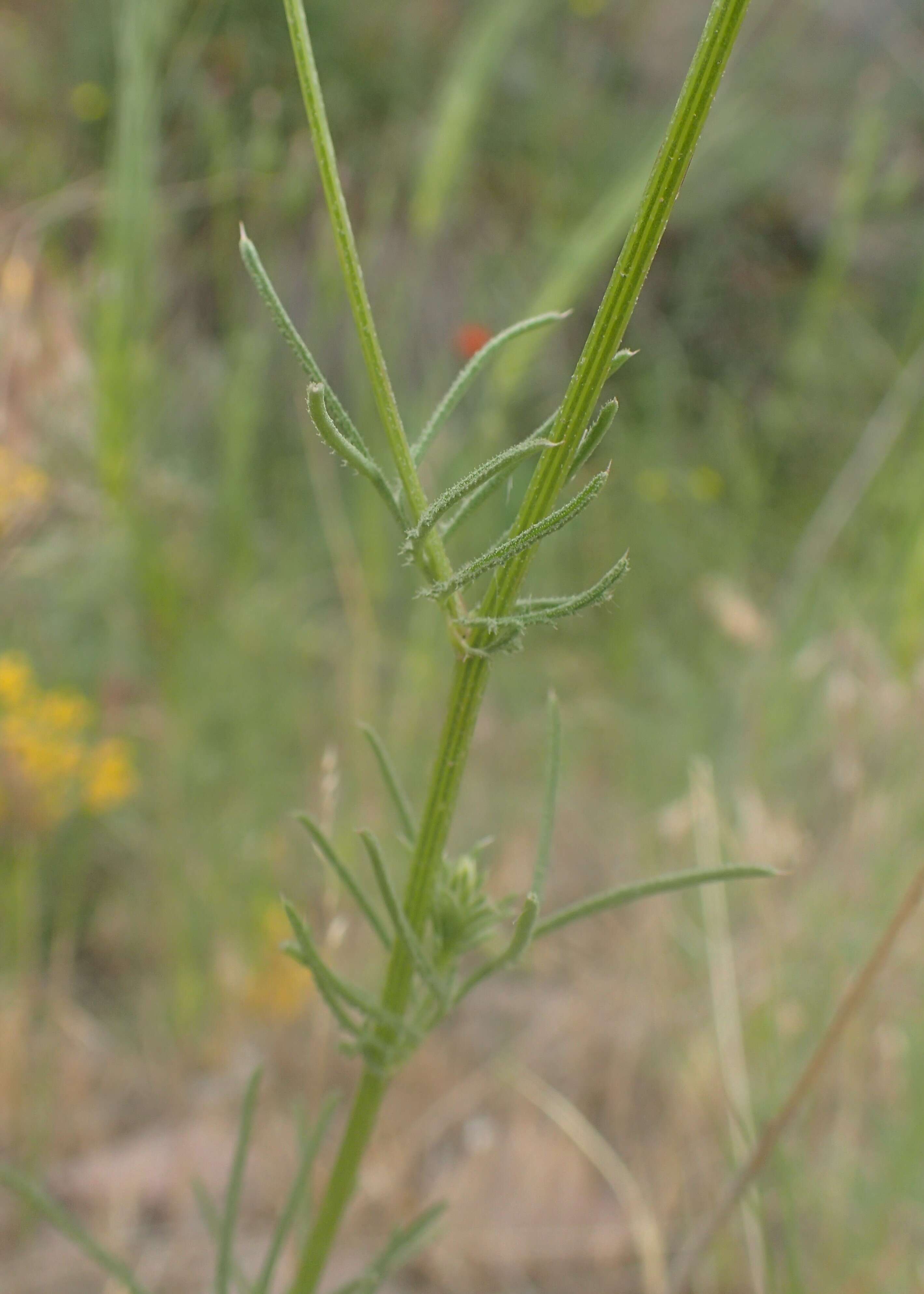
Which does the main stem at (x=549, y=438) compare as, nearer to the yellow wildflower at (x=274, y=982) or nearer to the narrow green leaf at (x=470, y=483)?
the narrow green leaf at (x=470, y=483)

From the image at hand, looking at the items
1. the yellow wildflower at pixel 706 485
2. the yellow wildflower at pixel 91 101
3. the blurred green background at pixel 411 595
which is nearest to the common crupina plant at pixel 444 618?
the blurred green background at pixel 411 595

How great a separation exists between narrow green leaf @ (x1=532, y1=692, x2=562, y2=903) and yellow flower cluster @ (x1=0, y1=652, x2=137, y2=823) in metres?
0.85

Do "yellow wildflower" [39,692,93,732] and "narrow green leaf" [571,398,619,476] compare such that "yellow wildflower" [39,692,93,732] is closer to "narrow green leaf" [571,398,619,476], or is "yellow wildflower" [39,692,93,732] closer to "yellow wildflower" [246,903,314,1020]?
"yellow wildflower" [246,903,314,1020]

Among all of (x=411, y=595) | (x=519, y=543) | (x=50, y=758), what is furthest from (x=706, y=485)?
(x=519, y=543)

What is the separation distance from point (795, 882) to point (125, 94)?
1.05 meters

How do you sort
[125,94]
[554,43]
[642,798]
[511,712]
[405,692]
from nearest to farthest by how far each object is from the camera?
[125,94] < [405,692] < [642,798] < [511,712] < [554,43]

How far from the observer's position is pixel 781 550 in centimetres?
223

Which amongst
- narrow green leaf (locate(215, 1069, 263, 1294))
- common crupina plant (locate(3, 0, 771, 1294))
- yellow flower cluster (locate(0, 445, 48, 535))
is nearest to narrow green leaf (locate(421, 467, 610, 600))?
common crupina plant (locate(3, 0, 771, 1294))

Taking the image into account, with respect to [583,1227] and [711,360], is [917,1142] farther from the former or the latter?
[711,360]

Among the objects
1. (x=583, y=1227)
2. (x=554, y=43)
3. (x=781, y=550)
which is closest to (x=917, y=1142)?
(x=583, y=1227)

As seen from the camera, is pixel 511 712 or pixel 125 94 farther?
pixel 511 712

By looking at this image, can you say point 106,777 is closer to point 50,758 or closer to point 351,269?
point 50,758

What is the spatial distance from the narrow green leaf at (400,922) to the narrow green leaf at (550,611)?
0.23 ft

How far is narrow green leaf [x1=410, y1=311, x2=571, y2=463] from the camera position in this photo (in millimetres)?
296
